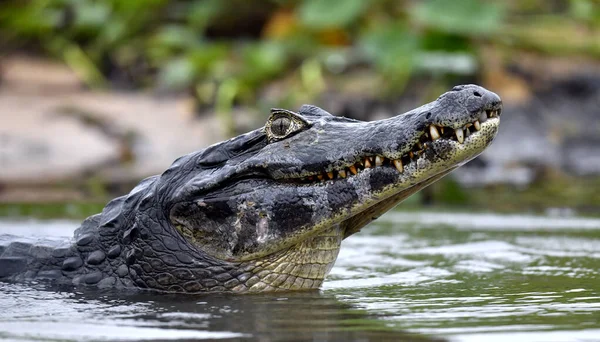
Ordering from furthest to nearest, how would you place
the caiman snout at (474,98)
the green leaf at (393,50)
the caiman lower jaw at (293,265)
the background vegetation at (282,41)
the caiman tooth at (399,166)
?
the background vegetation at (282,41), the green leaf at (393,50), the caiman lower jaw at (293,265), the caiman tooth at (399,166), the caiman snout at (474,98)

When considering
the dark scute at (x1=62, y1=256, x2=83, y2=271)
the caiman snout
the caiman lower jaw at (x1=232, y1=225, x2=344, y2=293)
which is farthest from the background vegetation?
the caiman snout

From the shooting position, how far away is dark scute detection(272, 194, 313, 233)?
409 cm

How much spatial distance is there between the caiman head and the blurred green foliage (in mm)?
8398

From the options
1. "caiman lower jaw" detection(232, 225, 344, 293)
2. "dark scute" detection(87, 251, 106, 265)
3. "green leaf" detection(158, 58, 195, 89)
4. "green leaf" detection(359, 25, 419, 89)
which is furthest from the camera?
"green leaf" detection(158, 58, 195, 89)

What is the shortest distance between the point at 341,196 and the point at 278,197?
277 mm

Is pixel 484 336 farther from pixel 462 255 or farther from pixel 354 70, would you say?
pixel 354 70

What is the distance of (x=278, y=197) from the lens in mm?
4137

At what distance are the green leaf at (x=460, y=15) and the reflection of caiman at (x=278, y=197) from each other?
8939mm

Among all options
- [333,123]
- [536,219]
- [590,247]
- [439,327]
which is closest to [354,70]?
[536,219]

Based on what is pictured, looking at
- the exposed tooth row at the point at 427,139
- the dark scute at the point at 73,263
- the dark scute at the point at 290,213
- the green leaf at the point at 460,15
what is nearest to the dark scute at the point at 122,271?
the dark scute at the point at 73,263

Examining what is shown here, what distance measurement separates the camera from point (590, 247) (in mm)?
6008

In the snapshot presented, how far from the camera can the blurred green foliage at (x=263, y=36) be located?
1317cm

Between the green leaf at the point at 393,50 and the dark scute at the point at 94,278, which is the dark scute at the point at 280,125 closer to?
the dark scute at the point at 94,278

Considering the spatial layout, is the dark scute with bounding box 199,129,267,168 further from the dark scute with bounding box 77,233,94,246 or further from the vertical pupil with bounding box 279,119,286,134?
the dark scute with bounding box 77,233,94,246
